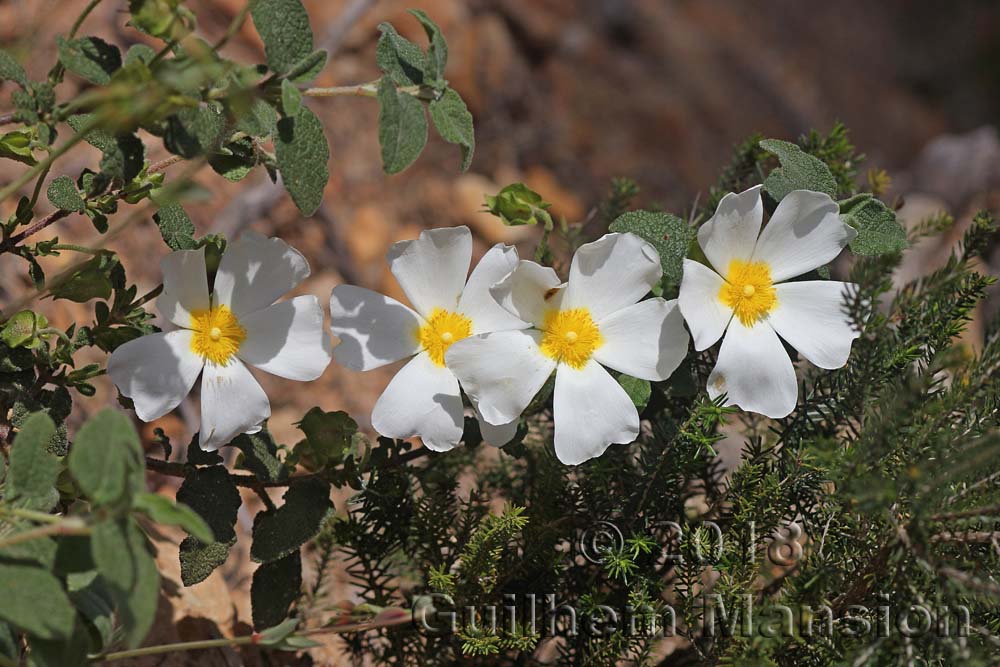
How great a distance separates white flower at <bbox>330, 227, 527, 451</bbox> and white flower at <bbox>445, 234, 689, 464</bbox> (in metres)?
0.04

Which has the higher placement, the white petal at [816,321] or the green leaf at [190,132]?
the green leaf at [190,132]

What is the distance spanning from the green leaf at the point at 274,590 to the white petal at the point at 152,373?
0.25 meters

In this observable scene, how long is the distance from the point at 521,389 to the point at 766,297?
286 mm

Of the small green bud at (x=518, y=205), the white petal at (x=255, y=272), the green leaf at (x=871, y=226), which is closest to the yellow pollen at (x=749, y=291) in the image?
the green leaf at (x=871, y=226)

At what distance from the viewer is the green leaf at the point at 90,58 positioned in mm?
876

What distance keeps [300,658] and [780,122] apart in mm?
2671

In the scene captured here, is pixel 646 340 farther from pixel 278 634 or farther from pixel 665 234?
pixel 278 634

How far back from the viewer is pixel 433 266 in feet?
3.34

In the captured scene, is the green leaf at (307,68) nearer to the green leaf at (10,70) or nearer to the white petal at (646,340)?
the green leaf at (10,70)

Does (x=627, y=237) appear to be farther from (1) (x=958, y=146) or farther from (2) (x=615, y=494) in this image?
(1) (x=958, y=146)

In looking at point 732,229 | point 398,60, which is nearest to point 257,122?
point 398,60

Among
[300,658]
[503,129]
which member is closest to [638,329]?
[300,658]

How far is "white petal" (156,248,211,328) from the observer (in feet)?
3.12

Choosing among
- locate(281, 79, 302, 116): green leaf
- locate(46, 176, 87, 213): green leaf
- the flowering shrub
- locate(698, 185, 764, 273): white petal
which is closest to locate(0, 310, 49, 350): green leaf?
the flowering shrub
